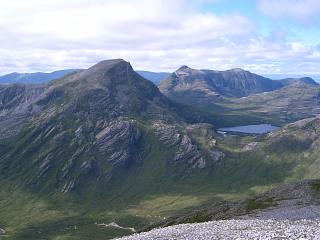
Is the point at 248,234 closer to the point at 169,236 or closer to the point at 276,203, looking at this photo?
the point at 169,236

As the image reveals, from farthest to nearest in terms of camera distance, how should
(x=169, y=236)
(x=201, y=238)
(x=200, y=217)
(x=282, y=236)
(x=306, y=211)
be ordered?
(x=200, y=217) < (x=306, y=211) < (x=169, y=236) < (x=201, y=238) < (x=282, y=236)

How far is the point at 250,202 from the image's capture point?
6289 inches

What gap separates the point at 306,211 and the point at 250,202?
2324 inches

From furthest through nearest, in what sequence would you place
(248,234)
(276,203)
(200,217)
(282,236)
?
1. (200,217)
2. (276,203)
3. (248,234)
4. (282,236)

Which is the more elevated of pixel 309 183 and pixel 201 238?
pixel 201 238

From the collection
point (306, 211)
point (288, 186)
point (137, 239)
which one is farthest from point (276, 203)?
point (137, 239)

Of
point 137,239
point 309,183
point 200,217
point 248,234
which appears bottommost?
point 200,217

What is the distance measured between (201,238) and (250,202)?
104976 millimetres

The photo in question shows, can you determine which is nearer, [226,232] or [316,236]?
[316,236]

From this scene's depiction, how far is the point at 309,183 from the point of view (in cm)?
15850

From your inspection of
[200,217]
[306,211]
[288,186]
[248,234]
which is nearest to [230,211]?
[200,217]

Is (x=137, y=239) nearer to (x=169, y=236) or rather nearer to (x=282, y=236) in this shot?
(x=169, y=236)

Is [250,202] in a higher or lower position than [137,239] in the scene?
lower

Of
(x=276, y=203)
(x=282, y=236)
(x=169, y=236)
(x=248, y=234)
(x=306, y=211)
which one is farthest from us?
(x=276, y=203)
